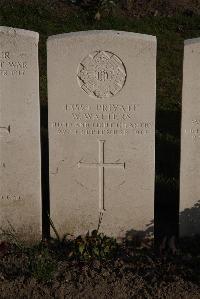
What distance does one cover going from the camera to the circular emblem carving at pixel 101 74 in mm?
5012

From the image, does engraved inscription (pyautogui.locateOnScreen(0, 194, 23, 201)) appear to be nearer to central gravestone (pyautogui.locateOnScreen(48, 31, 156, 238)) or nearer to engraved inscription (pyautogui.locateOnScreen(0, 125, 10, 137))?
central gravestone (pyautogui.locateOnScreen(48, 31, 156, 238))

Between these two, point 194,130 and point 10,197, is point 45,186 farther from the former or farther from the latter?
point 194,130

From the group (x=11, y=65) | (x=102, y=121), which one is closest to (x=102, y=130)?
(x=102, y=121)

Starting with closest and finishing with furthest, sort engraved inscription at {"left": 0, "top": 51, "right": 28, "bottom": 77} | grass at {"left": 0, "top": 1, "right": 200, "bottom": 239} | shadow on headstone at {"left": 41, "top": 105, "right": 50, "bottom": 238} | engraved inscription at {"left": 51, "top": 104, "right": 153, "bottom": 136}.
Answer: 1. engraved inscription at {"left": 0, "top": 51, "right": 28, "bottom": 77}
2. engraved inscription at {"left": 51, "top": 104, "right": 153, "bottom": 136}
3. shadow on headstone at {"left": 41, "top": 105, "right": 50, "bottom": 238}
4. grass at {"left": 0, "top": 1, "right": 200, "bottom": 239}

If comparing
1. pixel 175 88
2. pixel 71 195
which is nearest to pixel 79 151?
pixel 71 195

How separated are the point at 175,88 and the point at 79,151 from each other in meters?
6.13

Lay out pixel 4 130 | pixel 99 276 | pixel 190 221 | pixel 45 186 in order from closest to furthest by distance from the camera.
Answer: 1. pixel 99 276
2. pixel 4 130
3. pixel 190 221
4. pixel 45 186

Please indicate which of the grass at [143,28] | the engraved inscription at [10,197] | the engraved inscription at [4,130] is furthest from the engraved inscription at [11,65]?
the grass at [143,28]

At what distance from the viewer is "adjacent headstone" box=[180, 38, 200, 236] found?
5.03 meters

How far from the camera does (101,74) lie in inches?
200

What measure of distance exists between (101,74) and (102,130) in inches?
20.6

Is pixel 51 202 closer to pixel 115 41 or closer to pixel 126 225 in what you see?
pixel 126 225

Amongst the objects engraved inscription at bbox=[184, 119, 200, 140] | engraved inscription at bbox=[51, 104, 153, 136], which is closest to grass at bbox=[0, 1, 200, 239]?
engraved inscription at bbox=[184, 119, 200, 140]

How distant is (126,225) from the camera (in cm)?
541
